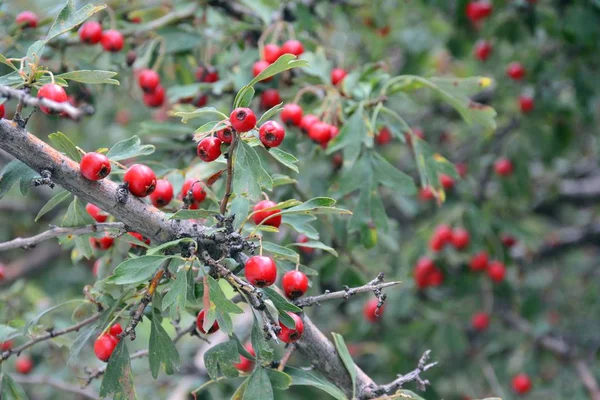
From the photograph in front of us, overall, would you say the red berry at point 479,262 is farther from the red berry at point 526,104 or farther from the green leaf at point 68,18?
the green leaf at point 68,18

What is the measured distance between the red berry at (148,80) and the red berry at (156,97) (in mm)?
24

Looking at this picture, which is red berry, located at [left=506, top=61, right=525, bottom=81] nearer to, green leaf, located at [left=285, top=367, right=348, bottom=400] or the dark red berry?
green leaf, located at [left=285, top=367, right=348, bottom=400]

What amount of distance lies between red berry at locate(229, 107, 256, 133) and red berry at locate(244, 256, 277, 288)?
30 cm

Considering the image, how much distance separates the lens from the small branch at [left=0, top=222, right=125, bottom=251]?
5.57 ft

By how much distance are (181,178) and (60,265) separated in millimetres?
3088

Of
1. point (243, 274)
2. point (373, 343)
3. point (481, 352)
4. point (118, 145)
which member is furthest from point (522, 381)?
point (118, 145)

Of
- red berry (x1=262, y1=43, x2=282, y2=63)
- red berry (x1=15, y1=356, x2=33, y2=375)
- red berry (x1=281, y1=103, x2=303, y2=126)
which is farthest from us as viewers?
red berry (x1=15, y1=356, x2=33, y2=375)

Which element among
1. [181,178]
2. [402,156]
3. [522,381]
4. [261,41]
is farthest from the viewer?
[402,156]

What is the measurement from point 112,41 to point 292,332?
151cm

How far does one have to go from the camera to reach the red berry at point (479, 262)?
3.77 m

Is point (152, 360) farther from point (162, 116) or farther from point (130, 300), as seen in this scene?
point (162, 116)

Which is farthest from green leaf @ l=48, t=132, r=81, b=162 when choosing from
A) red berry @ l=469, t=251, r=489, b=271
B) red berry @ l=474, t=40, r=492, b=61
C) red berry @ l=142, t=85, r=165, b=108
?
red berry @ l=474, t=40, r=492, b=61

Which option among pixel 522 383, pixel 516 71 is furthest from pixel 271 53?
pixel 522 383

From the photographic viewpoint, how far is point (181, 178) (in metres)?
2.12
